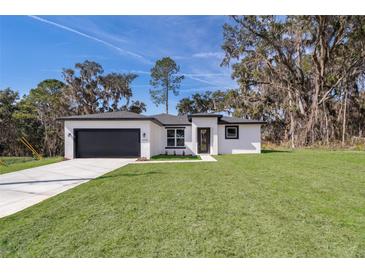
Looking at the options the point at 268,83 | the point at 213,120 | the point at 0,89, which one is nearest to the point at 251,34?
the point at 268,83

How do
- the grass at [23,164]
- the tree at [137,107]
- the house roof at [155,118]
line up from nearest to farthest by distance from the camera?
1. the grass at [23,164]
2. the house roof at [155,118]
3. the tree at [137,107]

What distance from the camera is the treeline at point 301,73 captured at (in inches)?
701

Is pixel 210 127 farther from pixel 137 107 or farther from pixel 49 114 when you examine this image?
pixel 49 114

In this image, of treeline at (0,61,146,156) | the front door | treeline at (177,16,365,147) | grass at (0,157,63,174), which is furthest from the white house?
treeline at (0,61,146,156)

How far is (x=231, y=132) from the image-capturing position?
14938mm

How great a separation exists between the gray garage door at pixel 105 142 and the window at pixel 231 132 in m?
6.07

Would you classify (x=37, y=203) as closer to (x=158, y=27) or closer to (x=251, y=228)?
(x=251, y=228)

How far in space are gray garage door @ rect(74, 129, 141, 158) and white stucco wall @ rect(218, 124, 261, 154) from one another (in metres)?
5.69

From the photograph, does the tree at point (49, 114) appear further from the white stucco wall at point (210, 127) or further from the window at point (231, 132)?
the window at point (231, 132)

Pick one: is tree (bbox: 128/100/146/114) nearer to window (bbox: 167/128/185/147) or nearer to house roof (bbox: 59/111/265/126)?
house roof (bbox: 59/111/265/126)

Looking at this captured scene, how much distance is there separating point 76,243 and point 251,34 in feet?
70.7

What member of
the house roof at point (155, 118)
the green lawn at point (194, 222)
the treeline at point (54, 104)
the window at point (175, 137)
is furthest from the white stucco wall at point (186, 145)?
the treeline at point (54, 104)

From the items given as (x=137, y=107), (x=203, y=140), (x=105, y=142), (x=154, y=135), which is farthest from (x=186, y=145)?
(x=137, y=107)
